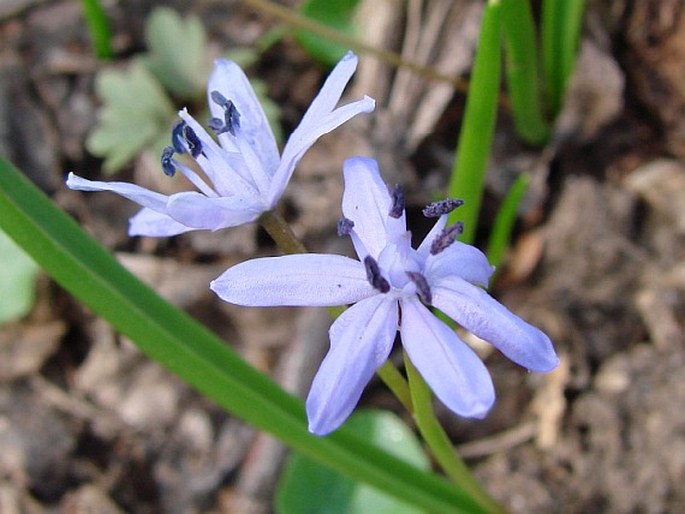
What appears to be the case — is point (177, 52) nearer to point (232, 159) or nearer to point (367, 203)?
point (232, 159)

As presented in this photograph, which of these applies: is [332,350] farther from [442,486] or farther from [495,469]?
[495,469]

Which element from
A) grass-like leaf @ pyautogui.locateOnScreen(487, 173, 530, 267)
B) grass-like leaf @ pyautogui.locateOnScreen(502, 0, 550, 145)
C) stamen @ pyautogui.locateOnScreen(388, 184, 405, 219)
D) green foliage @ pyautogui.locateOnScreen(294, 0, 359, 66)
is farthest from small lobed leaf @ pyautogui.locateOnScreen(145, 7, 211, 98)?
stamen @ pyautogui.locateOnScreen(388, 184, 405, 219)

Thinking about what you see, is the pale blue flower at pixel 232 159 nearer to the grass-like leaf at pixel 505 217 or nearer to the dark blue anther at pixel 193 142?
the dark blue anther at pixel 193 142

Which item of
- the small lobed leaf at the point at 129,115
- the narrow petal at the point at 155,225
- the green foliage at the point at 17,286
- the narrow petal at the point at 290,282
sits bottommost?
the green foliage at the point at 17,286

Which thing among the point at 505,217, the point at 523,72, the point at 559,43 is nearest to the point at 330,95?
the point at 505,217

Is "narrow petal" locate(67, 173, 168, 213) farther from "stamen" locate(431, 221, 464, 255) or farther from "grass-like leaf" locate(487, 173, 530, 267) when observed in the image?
"grass-like leaf" locate(487, 173, 530, 267)

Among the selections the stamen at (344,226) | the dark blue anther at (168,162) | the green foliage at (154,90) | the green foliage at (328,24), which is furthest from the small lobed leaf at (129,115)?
the stamen at (344,226)
